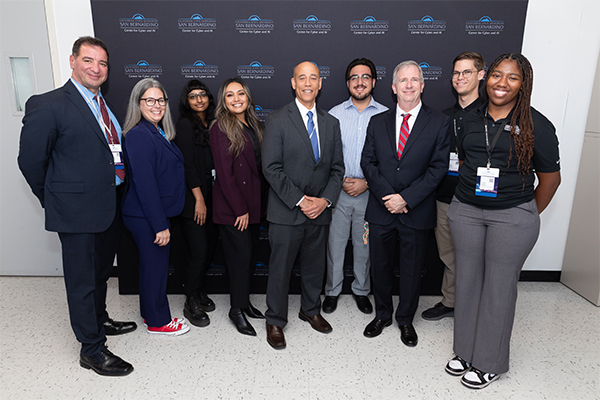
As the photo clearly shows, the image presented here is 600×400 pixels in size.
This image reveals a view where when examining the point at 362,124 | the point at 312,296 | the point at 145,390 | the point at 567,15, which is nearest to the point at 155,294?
the point at 145,390

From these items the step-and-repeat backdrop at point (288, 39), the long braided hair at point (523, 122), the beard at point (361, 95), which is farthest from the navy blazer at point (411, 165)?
the step-and-repeat backdrop at point (288, 39)

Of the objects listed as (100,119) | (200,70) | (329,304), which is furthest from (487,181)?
(200,70)

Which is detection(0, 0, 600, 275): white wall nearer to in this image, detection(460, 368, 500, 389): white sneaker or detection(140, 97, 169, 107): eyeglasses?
detection(140, 97, 169, 107): eyeglasses

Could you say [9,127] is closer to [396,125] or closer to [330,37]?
[330,37]

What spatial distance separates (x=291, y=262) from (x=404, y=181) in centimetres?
103

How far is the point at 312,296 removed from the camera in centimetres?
290

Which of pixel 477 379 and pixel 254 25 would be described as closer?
pixel 477 379

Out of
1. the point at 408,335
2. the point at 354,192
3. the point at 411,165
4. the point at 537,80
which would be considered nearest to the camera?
the point at 411,165

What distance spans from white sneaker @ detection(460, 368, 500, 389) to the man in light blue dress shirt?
0.98 meters

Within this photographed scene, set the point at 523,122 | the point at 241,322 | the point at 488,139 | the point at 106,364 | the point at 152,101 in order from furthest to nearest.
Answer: the point at 241,322, the point at 152,101, the point at 106,364, the point at 488,139, the point at 523,122

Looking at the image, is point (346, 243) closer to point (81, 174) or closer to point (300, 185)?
point (300, 185)

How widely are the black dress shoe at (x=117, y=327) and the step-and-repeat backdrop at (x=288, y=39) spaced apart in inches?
47.4

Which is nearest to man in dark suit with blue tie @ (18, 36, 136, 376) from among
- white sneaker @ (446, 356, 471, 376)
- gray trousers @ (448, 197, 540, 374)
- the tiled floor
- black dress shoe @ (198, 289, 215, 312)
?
the tiled floor

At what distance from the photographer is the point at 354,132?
3.10 m
